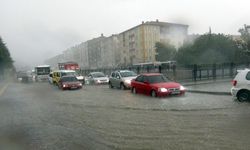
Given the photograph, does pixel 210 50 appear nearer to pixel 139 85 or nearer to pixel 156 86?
pixel 139 85

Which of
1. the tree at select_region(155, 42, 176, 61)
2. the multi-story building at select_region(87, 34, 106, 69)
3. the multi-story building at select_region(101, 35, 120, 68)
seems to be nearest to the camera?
the tree at select_region(155, 42, 176, 61)

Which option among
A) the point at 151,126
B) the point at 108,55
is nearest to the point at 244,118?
the point at 151,126

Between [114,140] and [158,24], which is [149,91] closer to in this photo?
[114,140]

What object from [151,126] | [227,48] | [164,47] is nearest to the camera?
[151,126]

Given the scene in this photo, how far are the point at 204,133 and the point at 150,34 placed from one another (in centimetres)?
10371

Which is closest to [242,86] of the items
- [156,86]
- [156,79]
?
[156,86]

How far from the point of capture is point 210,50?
5672cm

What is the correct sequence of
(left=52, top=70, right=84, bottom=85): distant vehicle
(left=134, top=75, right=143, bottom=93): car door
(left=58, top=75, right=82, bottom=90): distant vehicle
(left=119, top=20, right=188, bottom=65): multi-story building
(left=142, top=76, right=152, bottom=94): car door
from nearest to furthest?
(left=142, top=76, right=152, bottom=94): car door
(left=134, top=75, right=143, bottom=93): car door
(left=58, top=75, right=82, bottom=90): distant vehicle
(left=52, top=70, right=84, bottom=85): distant vehicle
(left=119, top=20, right=188, bottom=65): multi-story building

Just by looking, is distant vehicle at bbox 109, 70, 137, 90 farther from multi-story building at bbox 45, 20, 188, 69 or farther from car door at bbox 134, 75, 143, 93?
multi-story building at bbox 45, 20, 188, 69

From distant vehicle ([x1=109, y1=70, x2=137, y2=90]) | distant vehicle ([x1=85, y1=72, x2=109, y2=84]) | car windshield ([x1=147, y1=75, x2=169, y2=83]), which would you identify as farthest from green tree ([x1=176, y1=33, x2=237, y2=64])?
car windshield ([x1=147, y1=75, x2=169, y2=83])

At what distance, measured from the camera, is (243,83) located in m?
14.3

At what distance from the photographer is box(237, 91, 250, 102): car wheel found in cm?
1426

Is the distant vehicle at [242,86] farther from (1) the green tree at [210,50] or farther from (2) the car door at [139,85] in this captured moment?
(1) the green tree at [210,50]

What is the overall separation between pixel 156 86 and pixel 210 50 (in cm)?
4063
